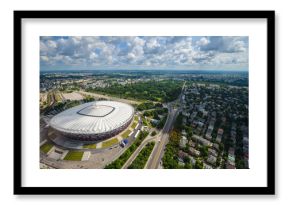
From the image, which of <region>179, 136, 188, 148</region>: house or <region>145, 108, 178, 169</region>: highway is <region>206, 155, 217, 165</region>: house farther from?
<region>145, 108, 178, 169</region>: highway

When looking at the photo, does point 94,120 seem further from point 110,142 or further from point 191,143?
point 191,143

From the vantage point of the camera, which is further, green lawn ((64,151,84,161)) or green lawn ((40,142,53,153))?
green lawn ((64,151,84,161))

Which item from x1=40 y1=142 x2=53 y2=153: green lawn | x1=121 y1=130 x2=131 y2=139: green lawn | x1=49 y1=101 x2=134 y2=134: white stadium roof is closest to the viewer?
x1=40 y1=142 x2=53 y2=153: green lawn

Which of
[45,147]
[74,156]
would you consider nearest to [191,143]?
[74,156]

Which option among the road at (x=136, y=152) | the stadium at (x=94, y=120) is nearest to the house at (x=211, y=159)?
the road at (x=136, y=152)

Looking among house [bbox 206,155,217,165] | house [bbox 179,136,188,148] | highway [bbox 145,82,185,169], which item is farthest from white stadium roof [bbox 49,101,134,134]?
house [bbox 206,155,217,165]

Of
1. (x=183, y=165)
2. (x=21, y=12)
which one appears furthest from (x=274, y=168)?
(x=21, y=12)
